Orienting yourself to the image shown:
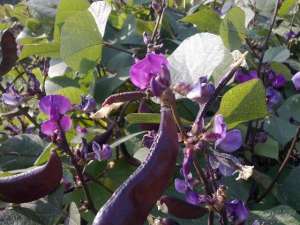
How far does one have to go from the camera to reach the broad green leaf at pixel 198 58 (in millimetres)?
774

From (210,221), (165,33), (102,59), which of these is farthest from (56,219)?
(165,33)

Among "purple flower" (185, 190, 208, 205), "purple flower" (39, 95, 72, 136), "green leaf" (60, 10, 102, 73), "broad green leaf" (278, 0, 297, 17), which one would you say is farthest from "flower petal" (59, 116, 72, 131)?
"broad green leaf" (278, 0, 297, 17)

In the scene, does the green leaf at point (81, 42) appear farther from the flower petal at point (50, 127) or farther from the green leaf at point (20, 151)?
the flower petal at point (50, 127)

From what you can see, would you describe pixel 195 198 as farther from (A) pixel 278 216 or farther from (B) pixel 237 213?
(A) pixel 278 216

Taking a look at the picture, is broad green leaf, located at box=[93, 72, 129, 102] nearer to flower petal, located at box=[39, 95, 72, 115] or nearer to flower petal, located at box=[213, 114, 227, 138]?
flower petal, located at box=[39, 95, 72, 115]

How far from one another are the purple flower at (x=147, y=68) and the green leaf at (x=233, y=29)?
38cm

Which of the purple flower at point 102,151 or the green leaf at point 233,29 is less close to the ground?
the green leaf at point 233,29

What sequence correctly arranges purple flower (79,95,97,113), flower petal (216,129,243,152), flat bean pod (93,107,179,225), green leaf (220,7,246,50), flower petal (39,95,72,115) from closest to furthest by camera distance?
flat bean pod (93,107,179,225), flower petal (216,129,243,152), flower petal (39,95,72,115), purple flower (79,95,97,113), green leaf (220,7,246,50)

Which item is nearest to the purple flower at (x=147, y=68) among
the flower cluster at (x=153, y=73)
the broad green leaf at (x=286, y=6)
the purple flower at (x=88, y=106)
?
the flower cluster at (x=153, y=73)

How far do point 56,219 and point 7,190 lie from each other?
0.42 feet

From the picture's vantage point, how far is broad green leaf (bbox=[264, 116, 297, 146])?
94cm

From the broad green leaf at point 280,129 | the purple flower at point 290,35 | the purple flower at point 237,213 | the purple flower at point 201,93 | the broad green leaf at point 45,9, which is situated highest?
the purple flower at point 201,93

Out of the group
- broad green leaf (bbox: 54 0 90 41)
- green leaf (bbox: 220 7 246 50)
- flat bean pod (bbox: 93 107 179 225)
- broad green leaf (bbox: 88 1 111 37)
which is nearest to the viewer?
flat bean pod (bbox: 93 107 179 225)

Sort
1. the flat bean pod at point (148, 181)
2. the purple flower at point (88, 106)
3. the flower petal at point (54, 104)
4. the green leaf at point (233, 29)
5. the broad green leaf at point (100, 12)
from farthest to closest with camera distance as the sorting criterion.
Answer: the broad green leaf at point (100, 12), the green leaf at point (233, 29), the purple flower at point (88, 106), the flower petal at point (54, 104), the flat bean pod at point (148, 181)
